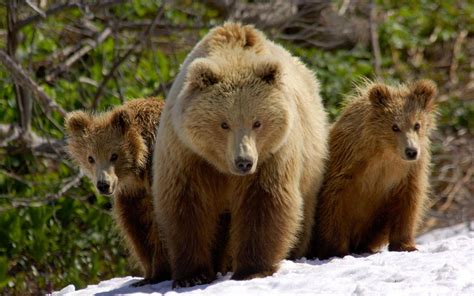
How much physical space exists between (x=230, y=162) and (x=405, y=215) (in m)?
1.75

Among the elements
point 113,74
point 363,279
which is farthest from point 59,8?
point 363,279

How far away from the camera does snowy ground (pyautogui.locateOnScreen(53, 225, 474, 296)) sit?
523 centimetres

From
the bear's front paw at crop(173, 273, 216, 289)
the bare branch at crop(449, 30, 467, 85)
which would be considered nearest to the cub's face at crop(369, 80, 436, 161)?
the bear's front paw at crop(173, 273, 216, 289)

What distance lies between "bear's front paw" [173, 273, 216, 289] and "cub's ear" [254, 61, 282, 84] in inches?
52.7

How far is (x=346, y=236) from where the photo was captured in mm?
6871

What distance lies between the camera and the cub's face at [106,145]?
613 cm

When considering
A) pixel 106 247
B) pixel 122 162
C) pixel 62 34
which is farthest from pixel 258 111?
pixel 62 34

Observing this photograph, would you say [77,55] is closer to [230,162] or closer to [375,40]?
[375,40]

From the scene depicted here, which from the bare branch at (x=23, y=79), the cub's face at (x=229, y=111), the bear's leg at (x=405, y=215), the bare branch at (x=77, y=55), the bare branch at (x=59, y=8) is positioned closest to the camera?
the cub's face at (x=229, y=111)

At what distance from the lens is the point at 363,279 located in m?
5.51

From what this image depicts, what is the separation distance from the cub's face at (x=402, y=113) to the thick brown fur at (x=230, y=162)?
0.83 metres

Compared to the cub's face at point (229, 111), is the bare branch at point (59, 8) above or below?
above

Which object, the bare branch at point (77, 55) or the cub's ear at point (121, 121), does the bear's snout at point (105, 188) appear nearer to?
the cub's ear at point (121, 121)

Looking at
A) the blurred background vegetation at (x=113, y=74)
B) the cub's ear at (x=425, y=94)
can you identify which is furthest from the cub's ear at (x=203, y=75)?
the blurred background vegetation at (x=113, y=74)
